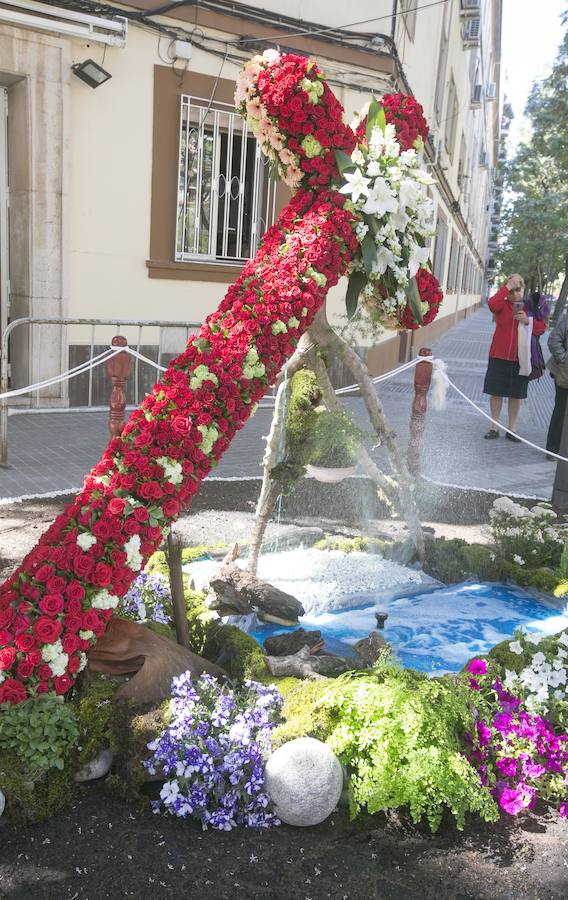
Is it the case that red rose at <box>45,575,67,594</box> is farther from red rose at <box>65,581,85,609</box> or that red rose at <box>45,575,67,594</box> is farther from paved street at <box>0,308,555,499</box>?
paved street at <box>0,308,555,499</box>

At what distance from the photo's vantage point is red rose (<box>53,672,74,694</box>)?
296cm

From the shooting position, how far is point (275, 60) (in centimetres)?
390

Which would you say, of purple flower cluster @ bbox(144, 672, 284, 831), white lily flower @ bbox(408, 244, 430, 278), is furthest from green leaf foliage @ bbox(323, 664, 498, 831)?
white lily flower @ bbox(408, 244, 430, 278)

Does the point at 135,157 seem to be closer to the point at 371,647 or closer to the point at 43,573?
the point at 371,647

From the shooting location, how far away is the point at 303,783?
2.79m

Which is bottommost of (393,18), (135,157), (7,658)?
(7,658)

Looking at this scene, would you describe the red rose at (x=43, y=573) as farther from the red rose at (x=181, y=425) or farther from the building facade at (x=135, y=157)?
the building facade at (x=135, y=157)

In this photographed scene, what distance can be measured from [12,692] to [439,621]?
2.89 metres

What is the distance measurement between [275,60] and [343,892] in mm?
3469

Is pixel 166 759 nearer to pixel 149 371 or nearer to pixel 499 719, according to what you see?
pixel 499 719

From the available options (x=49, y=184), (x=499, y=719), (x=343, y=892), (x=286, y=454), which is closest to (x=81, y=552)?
(x=343, y=892)

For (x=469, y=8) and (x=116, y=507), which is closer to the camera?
(x=116, y=507)

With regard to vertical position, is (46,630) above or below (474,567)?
above

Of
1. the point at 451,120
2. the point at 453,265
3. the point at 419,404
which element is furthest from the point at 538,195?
the point at 419,404
